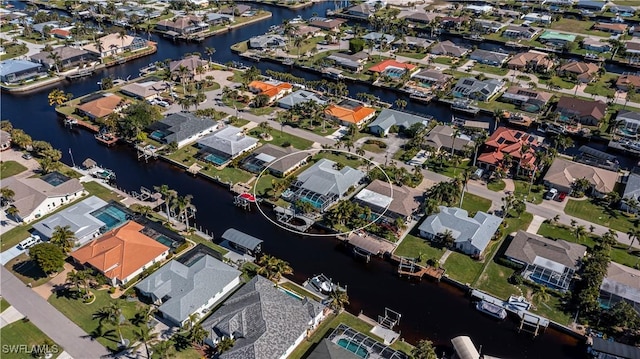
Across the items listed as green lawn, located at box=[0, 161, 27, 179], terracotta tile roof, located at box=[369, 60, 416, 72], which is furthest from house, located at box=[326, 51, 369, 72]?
green lawn, located at box=[0, 161, 27, 179]

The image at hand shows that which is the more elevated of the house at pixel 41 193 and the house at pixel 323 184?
the house at pixel 323 184

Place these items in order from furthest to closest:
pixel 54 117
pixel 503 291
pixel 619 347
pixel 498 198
Result: pixel 54 117 < pixel 498 198 < pixel 503 291 < pixel 619 347

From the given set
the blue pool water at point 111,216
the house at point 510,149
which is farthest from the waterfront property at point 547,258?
the blue pool water at point 111,216

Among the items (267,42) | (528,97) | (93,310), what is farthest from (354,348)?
(267,42)

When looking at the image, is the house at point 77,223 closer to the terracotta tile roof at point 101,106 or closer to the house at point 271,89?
the terracotta tile roof at point 101,106

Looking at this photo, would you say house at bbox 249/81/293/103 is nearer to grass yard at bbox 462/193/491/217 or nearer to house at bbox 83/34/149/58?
house at bbox 83/34/149/58

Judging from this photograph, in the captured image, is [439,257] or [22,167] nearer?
[439,257]

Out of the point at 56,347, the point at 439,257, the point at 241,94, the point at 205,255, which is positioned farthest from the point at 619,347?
the point at 241,94

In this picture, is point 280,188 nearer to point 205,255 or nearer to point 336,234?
point 336,234
